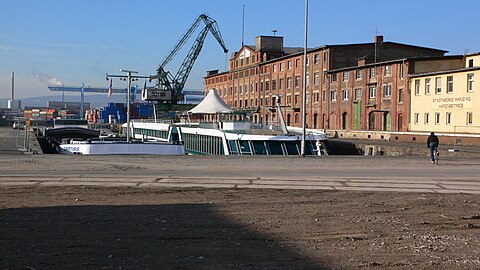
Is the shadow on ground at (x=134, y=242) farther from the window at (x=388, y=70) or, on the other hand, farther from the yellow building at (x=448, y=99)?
the window at (x=388, y=70)

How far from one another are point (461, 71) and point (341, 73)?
22.5m

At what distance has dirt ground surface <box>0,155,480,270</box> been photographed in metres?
8.39

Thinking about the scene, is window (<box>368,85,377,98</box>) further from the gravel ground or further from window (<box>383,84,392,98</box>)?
the gravel ground

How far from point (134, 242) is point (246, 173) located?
14087 mm

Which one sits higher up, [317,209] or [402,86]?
[402,86]

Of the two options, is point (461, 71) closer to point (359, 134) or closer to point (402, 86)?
point (402, 86)

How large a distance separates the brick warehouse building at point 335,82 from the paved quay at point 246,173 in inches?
1259

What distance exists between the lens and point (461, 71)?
52062 millimetres

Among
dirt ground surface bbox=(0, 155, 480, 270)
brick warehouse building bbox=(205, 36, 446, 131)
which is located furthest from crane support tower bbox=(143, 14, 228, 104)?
dirt ground surface bbox=(0, 155, 480, 270)

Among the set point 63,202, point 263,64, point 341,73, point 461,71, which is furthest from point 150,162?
point 263,64

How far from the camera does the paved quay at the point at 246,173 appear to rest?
759 inches

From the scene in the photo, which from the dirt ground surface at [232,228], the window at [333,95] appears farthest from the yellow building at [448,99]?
the dirt ground surface at [232,228]

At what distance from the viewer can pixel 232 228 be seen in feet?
36.4

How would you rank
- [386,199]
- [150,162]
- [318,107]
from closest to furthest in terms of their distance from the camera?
[386,199], [150,162], [318,107]
